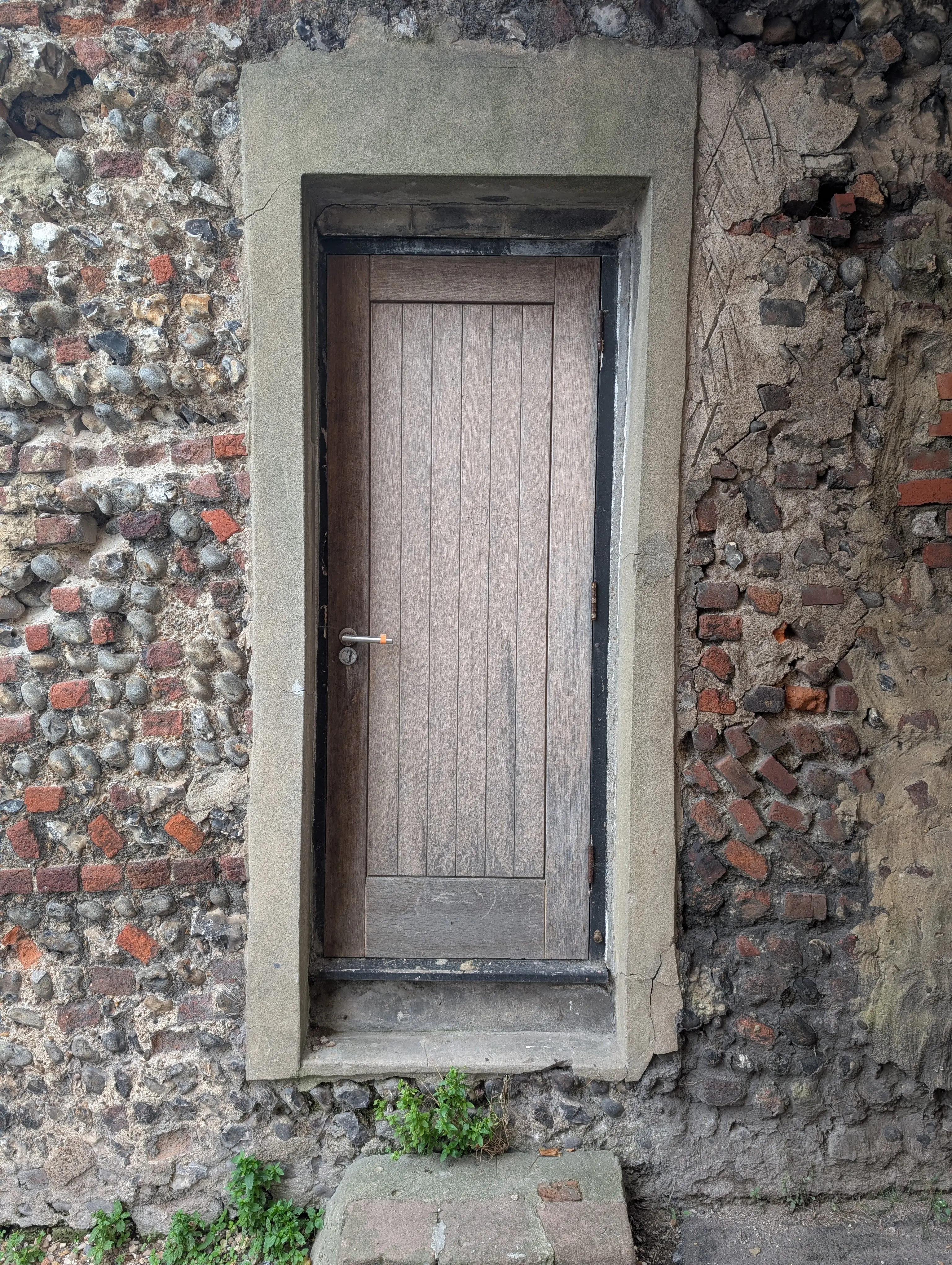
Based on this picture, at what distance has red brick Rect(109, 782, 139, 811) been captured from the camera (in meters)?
2.12

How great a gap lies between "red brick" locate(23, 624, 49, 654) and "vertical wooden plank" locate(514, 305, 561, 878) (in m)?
1.30

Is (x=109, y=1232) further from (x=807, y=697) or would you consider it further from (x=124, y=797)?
(x=807, y=697)

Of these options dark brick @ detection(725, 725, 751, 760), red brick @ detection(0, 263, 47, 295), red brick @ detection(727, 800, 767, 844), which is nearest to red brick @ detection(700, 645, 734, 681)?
dark brick @ detection(725, 725, 751, 760)

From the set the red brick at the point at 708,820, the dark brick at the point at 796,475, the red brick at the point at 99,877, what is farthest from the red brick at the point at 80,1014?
the dark brick at the point at 796,475

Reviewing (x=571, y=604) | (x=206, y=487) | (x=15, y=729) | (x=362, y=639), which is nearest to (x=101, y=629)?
(x=15, y=729)

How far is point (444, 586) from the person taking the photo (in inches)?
89.3

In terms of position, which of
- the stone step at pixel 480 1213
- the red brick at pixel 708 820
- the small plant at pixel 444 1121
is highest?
the red brick at pixel 708 820

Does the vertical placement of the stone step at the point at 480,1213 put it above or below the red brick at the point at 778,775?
below

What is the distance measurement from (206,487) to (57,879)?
115 centimetres

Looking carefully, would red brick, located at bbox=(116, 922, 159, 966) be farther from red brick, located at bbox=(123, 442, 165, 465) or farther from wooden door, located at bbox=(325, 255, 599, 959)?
red brick, located at bbox=(123, 442, 165, 465)

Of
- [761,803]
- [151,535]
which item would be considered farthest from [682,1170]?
[151,535]

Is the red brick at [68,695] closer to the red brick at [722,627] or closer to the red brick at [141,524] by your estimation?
the red brick at [141,524]

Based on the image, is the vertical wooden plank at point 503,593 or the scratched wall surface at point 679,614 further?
the vertical wooden plank at point 503,593

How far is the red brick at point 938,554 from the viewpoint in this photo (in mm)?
2062
